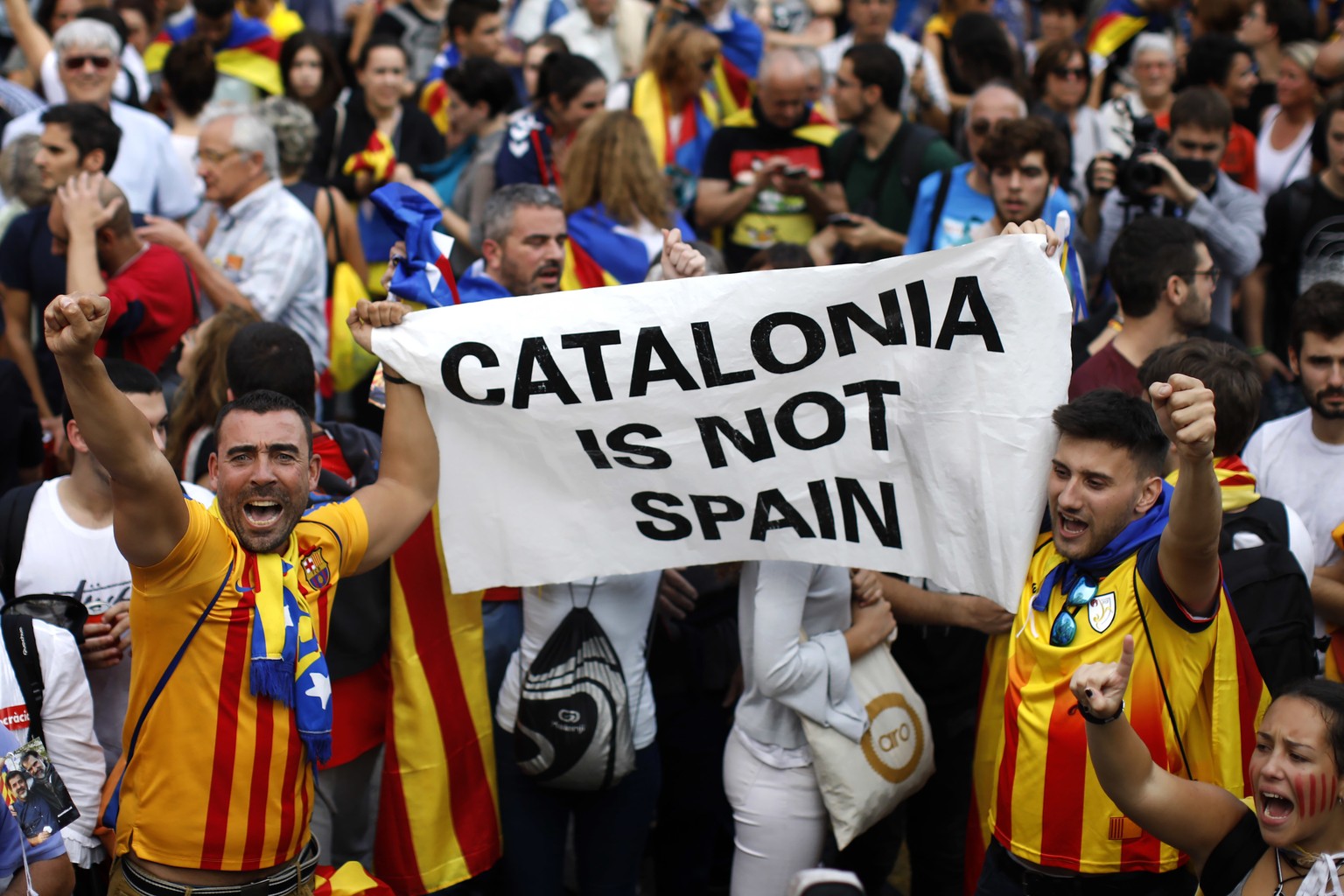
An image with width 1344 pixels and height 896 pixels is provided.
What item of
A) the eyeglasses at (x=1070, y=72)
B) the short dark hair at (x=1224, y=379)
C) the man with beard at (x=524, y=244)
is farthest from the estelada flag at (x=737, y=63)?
the short dark hair at (x=1224, y=379)

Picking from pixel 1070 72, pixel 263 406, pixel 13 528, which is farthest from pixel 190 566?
pixel 1070 72

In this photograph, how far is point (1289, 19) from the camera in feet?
30.8

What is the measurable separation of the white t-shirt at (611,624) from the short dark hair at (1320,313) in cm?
233

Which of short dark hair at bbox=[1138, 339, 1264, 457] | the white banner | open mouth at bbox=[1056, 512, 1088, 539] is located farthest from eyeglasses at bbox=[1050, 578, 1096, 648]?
short dark hair at bbox=[1138, 339, 1264, 457]

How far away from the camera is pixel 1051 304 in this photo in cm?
386

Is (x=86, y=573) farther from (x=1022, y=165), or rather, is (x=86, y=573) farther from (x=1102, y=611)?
(x=1022, y=165)

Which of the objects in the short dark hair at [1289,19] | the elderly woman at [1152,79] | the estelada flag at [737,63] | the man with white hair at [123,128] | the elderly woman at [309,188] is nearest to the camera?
the elderly woman at [309,188]

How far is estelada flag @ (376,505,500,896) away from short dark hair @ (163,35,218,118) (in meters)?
4.69

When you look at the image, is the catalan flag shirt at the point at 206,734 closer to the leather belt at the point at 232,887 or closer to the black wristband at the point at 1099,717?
the leather belt at the point at 232,887

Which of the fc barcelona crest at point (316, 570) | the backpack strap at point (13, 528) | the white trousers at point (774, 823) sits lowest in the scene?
the white trousers at point (774, 823)

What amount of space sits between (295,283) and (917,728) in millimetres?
3516

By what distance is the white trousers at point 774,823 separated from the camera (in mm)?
4312

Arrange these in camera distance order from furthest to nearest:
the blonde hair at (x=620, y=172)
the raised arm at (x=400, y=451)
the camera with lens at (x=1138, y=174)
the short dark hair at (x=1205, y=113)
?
the short dark hair at (x=1205, y=113)
the blonde hair at (x=620, y=172)
the camera with lens at (x=1138, y=174)
the raised arm at (x=400, y=451)

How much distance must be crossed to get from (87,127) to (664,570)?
10.9 feet
